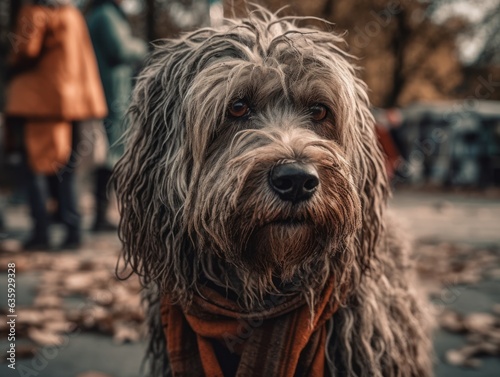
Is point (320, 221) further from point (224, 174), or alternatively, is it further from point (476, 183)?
point (476, 183)

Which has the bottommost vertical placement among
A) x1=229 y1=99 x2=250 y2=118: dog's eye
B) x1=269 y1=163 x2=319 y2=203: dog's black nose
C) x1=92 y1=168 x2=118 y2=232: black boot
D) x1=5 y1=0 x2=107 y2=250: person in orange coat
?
x1=92 y1=168 x2=118 y2=232: black boot

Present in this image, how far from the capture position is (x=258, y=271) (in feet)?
7.57

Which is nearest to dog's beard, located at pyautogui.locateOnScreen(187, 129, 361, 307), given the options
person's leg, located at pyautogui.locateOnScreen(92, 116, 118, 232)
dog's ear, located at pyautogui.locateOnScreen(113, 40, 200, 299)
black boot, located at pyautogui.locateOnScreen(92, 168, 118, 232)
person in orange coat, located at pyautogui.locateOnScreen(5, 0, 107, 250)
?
dog's ear, located at pyautogui.locateOnScreen(113, 40, 200, 299)

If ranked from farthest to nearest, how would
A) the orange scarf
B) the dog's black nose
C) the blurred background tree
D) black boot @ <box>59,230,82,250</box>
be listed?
the blurred background tree → black boot @ <box>59,230,82,250</box> → the orange scarf → the dog's black nose

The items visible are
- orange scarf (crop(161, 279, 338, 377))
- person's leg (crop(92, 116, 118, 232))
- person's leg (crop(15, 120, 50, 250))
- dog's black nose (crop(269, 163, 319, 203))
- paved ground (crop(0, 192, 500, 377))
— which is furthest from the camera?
person's leg (crop(92, 116, 118, 232))

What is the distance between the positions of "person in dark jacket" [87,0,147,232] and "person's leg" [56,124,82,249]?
0.40 meters

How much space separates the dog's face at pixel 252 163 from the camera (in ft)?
6.98

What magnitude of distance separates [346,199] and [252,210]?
0.39 m

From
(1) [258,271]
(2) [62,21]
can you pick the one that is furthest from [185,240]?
(2) [62,21]

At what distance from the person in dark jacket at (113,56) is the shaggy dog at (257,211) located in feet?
13.5

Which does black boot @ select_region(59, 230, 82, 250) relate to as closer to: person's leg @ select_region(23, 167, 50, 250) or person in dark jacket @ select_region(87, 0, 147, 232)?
person's leg @ select_region(23, 167, 50, 250)

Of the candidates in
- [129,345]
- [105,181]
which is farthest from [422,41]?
[129,345]

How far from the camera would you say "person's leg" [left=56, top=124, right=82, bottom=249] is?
20.5ft

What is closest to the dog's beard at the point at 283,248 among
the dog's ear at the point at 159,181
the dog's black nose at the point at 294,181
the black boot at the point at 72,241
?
the dog's black nose at the point at 294,181
